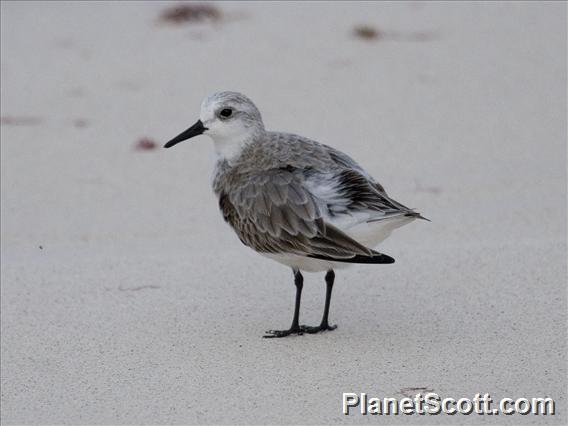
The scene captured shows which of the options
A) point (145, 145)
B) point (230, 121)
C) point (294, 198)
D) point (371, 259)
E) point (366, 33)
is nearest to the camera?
point (371, 259)

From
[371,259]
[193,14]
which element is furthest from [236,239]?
[193,14]

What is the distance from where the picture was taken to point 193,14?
1038cm

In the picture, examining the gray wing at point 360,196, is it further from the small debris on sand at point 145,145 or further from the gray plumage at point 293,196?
the small debris on sand at point 145,145

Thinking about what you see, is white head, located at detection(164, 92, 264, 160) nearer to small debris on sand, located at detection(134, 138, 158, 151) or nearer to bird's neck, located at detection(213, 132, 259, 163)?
bird's neck, located at detection(213, 132, 259, 163)

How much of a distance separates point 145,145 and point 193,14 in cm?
271

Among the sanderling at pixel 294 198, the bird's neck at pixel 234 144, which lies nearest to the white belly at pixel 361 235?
the sanderling at pixel 294 198

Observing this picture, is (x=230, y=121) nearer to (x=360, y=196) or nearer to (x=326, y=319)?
(x=360, y=196)

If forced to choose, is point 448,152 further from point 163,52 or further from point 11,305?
point 11,305

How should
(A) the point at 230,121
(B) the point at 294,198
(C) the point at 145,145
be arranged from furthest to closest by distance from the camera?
(C) the point at 145,145 < (A) the point at 230,121 < (B) the point at 294,198

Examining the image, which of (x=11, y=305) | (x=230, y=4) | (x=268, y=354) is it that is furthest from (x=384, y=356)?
(x=230, y=4)

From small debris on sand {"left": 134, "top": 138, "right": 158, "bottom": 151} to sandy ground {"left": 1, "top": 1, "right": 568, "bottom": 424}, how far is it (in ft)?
0.20

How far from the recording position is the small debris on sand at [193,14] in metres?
10.3

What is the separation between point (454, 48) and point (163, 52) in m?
2.82

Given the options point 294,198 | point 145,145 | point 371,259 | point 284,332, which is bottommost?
point 284,332
